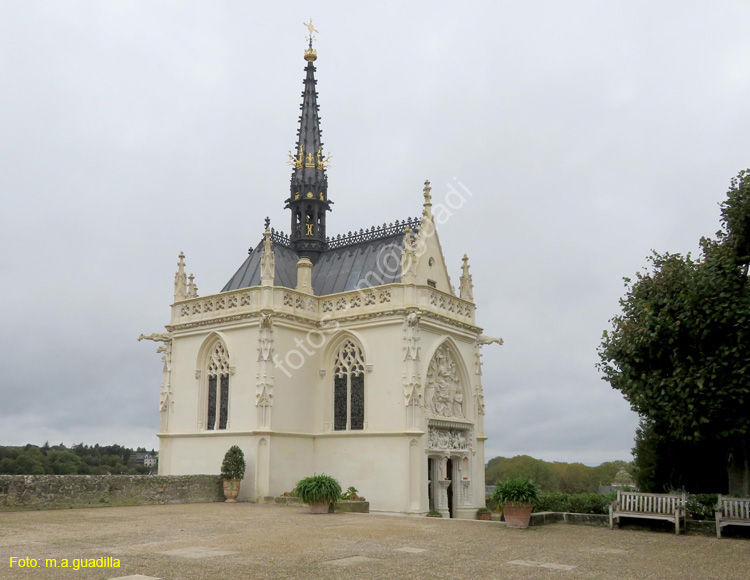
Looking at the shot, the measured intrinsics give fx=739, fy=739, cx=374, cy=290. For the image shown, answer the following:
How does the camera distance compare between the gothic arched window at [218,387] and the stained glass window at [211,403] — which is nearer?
the gothic arched window at [218,387]

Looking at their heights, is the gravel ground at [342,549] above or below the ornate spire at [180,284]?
below

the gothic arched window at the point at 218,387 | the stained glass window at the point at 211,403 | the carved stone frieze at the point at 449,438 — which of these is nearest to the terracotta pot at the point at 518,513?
the carved stone frieze at the point at 449,438

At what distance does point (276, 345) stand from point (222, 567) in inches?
671

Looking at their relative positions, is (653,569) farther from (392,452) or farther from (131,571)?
(392,452)

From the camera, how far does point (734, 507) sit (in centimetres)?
1700

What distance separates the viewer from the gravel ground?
11.1m

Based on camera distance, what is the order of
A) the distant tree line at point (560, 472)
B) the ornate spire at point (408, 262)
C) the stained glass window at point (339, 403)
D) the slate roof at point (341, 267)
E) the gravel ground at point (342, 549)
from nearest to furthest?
the gravel ground at point (342, 549) → the ornate spire at point (408, 262) → the stained glass window at point (339, 403) → the slate roof at point (341, 267) → the distant tree line at point (560, 472)

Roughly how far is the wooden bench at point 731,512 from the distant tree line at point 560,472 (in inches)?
1054

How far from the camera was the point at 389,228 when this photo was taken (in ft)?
109

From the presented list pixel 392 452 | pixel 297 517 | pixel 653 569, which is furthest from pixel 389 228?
pixel 653 569

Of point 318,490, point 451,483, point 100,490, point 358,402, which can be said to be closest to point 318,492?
point 318,490

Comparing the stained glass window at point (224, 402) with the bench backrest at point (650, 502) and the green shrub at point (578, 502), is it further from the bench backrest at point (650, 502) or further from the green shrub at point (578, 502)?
the bench backrest at point (650, 502)

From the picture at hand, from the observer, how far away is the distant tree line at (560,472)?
44.8 m

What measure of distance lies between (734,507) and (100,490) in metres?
17.4
